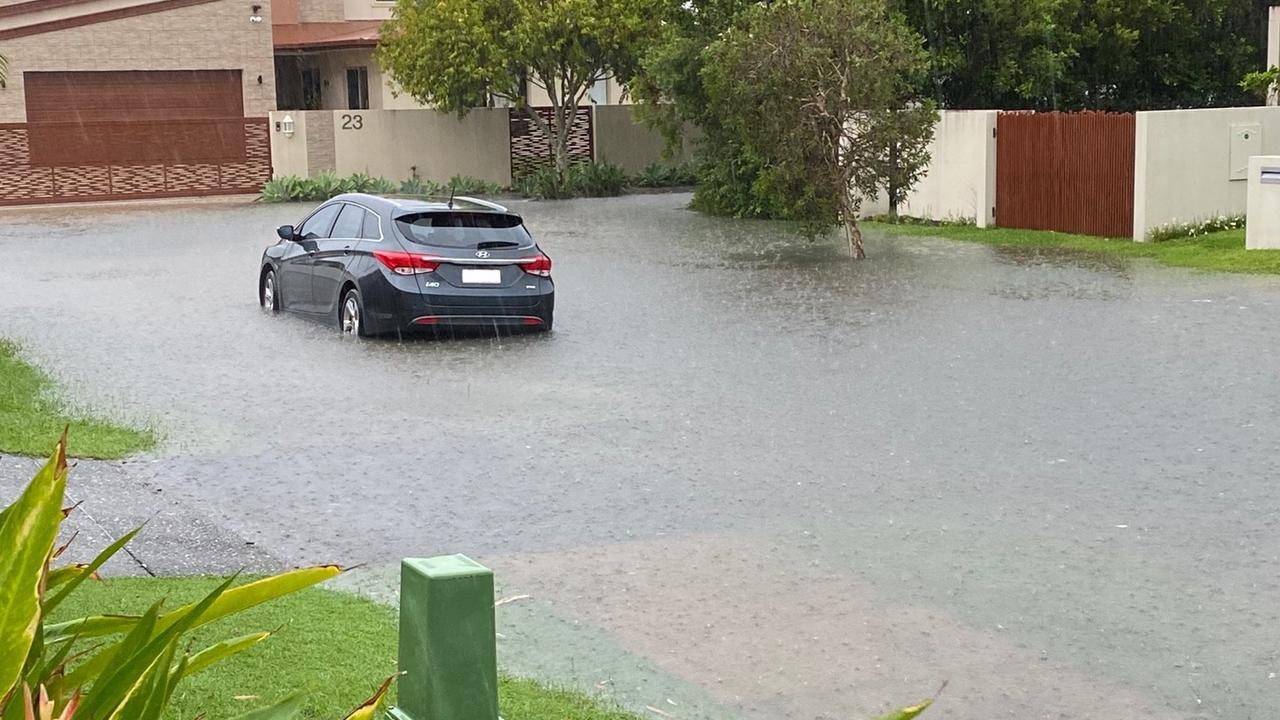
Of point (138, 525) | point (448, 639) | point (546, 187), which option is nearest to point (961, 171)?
point (546, 187)

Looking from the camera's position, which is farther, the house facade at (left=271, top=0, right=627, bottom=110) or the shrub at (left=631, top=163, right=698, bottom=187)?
the house facade at (left=271, top=0, right=627, bottom=110)

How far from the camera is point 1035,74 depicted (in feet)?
104

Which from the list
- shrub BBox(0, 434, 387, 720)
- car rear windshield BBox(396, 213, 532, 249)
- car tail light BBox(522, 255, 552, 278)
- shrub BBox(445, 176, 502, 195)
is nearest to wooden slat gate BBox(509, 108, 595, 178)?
shrub BBox(445, 176, 502, 195)

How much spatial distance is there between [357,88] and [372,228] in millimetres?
33165

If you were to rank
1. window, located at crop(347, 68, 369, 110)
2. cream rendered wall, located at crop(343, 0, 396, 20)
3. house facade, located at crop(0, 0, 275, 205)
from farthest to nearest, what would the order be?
cream rendered wall, located at crop(343, 0, 396, 20), window, located at crop(347, 68, 369, 110), house facade, located at crop(0, 0, 275, 205)

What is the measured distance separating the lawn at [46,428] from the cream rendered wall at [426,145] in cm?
2800

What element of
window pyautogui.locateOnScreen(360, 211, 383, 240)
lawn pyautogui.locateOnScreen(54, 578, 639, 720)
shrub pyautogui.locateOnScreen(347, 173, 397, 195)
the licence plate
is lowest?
lawn pyautogui.locateOnScreen(54, 578, 639, 720)

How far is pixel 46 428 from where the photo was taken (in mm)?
11523

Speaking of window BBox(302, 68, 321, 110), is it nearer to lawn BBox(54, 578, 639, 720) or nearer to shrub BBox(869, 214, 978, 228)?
shrub BBox(869, 214, 978, 228)

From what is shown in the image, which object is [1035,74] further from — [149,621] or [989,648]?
[149,621]

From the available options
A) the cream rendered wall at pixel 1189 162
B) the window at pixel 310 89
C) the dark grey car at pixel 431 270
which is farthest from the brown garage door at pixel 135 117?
the dark grey car at pixel 431 270

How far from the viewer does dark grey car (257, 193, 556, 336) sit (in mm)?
16328

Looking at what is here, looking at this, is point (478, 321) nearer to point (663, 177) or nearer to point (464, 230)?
point (464, 230)

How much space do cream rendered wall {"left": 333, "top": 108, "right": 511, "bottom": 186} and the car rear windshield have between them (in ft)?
81.5
